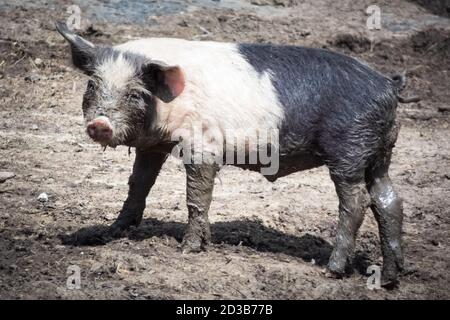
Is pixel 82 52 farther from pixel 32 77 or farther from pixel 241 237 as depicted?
pixel 32 77

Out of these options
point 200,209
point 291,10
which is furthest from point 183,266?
point 291,10

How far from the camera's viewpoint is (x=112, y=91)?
659cm

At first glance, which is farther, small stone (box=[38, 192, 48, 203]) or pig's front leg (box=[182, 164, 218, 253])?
small stone (box=[38, 192, 48, 203])

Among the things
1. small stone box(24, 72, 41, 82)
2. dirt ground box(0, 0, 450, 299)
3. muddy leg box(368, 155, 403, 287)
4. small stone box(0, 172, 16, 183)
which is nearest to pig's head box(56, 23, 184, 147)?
dirt ground box(0, 0, 450, 299)

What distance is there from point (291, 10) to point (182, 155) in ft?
23.1

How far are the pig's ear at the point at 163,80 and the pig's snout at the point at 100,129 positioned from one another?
0.46 meters

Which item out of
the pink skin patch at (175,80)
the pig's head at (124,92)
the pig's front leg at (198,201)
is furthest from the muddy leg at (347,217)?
the pig's head at (124,92)

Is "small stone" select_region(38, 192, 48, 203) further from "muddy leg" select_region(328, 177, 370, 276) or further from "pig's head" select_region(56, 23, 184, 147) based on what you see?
"muddy leg" select_region(328, 177, 370, 276)

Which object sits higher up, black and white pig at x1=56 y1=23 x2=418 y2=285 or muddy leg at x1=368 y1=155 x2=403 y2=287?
black and white pig at x1=56 y1=23 x2=418 y2=285

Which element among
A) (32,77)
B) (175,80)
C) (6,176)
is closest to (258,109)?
(175,80)

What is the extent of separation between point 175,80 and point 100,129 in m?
0.67

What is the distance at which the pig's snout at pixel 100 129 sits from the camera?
6.45m

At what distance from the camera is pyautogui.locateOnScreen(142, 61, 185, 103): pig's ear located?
657 centimetres

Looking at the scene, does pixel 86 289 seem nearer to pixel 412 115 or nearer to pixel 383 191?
pixel 383 191
